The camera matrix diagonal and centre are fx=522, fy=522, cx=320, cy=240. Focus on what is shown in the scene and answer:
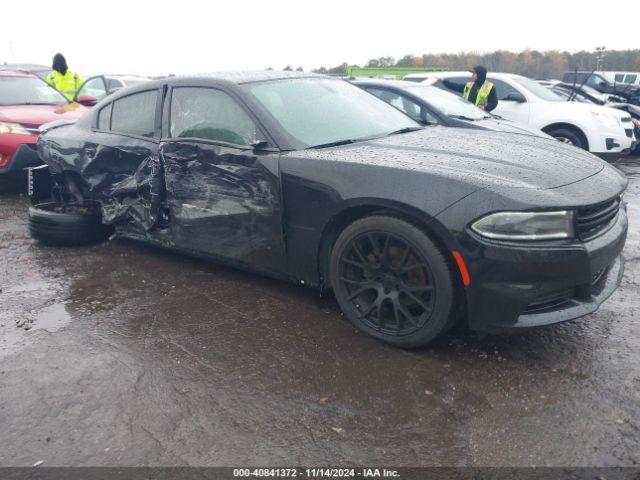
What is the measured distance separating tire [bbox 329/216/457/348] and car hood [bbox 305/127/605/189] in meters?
0.38

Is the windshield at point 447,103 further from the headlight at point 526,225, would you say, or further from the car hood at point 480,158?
the headlight at point 526,225

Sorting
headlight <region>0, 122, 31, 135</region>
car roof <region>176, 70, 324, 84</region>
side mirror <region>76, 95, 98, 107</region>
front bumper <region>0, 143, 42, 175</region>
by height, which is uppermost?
car roof <region>176, 70, 324, 84</region>

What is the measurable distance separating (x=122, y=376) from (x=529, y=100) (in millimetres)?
8434

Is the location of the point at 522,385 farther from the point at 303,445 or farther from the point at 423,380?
the point at 303,445

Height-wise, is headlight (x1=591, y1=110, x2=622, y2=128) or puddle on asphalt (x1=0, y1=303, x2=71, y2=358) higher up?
headlight (x1=591, y1=110, x2=622, y2=128)

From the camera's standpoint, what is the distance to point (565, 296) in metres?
2.69

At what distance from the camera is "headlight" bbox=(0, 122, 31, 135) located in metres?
6.53

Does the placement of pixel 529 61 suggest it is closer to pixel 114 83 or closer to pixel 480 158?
pixel 114 83

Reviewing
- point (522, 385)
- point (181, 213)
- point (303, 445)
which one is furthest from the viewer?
point (181, 213)

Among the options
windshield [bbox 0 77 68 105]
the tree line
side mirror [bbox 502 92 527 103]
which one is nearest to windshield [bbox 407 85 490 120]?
side mirror [bbox 502 92 527 103]

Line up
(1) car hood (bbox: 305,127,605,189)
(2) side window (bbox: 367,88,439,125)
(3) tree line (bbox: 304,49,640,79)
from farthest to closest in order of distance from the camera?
(3) tree line (bbox: 304,49,640,79), (2) side window (bbox: 367,88,439,125), (1) car hood (bbox: 305,127,605,189)

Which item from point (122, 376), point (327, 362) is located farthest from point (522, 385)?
point (122, 376)

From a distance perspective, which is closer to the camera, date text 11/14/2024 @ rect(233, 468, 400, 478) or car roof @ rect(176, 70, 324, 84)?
date text 11/14/2024 @ rect(233, 468, 400, 478)

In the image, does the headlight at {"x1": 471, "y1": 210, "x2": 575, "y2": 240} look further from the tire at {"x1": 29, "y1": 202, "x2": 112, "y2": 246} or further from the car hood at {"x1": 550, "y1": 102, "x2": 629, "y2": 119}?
the car hood at {"x1": 550, "y1": 102, "x2": 629, "y2": 119}
